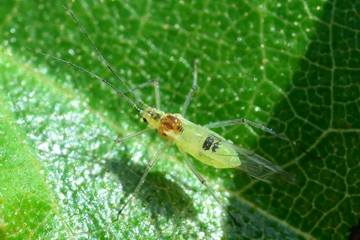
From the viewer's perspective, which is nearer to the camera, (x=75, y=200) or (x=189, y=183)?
(x=75, y=200)

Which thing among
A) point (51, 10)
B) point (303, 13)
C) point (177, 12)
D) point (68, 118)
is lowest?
point (68, 118)

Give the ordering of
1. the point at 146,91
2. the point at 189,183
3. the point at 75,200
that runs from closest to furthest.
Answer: the point at 75,200 < the point at 189,183 < the point at 146,91

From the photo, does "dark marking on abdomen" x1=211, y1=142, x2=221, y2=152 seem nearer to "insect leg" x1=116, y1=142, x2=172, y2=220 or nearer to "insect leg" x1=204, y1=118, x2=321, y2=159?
"insect leg" x1=204, y1=118, x2=321, y2=159

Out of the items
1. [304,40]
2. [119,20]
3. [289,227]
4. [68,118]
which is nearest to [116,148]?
[68,118]

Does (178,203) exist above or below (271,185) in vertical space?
below

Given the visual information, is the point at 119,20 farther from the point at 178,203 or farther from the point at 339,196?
the point at 339,196

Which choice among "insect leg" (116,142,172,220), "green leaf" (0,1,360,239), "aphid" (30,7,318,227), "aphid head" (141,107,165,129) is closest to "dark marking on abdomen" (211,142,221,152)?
"aphid" (30,7,318,227)

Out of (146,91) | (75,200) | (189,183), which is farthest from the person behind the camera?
(146,91)
